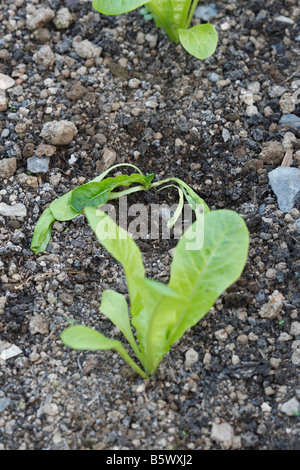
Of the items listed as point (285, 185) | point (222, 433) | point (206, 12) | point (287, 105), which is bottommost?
point (222, 433)

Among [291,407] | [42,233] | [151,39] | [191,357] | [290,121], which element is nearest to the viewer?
[291,407]

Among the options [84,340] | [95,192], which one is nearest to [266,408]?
[84,340]

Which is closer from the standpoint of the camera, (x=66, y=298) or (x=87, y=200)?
(x=66, y=298)

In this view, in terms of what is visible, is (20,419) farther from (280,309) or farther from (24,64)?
(24,64)

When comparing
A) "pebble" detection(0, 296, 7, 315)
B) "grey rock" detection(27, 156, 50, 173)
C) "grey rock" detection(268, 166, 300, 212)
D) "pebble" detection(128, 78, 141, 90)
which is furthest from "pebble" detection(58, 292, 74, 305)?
"pebble" detection(128, 78, 141, 90)

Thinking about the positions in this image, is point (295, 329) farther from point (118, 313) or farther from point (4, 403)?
point (4, 403)

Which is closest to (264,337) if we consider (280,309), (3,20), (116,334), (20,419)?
(280,309)

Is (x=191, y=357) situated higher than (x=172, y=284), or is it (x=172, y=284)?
(x=172, y=284)
